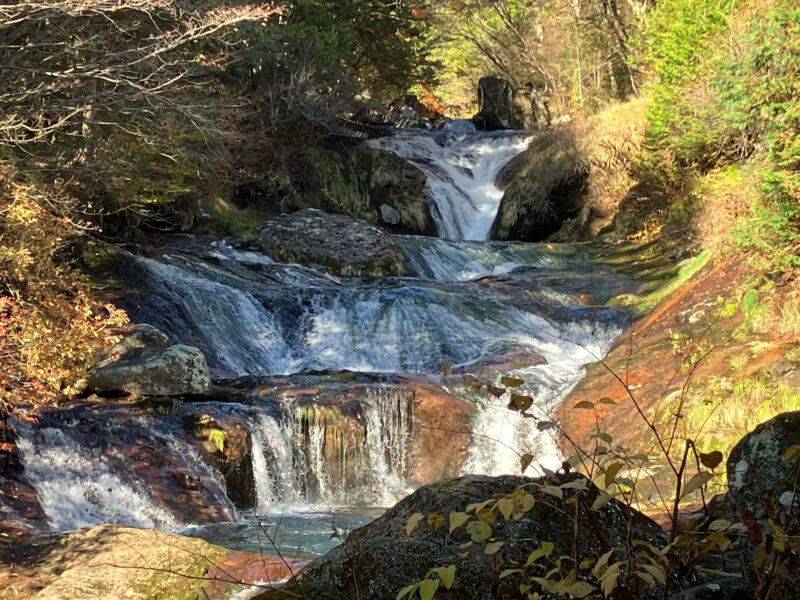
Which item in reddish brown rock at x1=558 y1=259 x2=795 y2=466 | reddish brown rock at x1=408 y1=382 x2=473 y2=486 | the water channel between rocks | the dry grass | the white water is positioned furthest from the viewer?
the dry grass

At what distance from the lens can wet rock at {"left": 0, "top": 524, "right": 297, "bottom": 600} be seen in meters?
5.06

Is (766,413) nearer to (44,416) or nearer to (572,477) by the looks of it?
(572,477)

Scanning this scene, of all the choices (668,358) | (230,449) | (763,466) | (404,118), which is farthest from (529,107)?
(763,466)

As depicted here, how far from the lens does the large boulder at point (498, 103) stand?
31.6m

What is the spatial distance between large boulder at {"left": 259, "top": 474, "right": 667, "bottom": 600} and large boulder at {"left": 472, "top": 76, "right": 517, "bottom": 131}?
29846 mm

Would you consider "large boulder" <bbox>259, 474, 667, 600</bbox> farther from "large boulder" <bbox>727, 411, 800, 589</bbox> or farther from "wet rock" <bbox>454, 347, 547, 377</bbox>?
"wet rock" <bbox>454, 347, 547, 377</bbox>

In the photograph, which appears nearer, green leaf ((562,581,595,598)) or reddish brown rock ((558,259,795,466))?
green leaf ((562,581,595,598))

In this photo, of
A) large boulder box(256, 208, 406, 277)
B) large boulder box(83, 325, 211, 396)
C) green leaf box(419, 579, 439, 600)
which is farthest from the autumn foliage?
large boulder box(256, 208, 406, 277)

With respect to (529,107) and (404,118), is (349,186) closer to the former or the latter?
(404,118)

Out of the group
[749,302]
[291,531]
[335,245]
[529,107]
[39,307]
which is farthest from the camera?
[529,107]

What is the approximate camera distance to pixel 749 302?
398 inches

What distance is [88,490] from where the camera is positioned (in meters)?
8.04

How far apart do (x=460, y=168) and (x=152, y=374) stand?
57.6 ft

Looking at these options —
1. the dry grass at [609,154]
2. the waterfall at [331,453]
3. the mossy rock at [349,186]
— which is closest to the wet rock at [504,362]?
the waterfall at [331,453]
